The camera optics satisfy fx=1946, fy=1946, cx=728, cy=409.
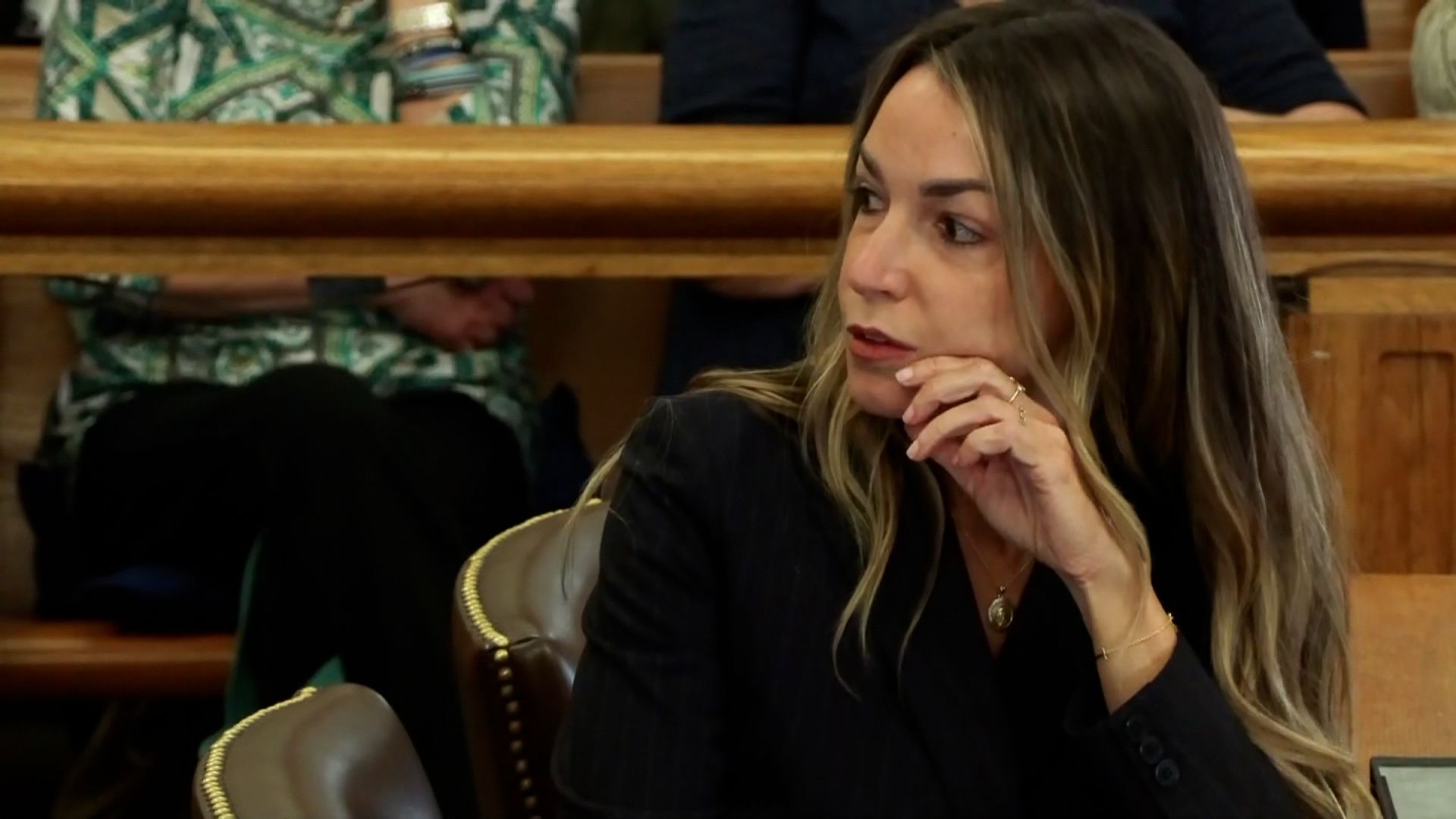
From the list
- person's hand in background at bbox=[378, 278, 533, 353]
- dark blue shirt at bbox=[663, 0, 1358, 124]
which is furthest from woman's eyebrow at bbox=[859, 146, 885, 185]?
person's hand in background at bbox=[378, 278, 533, 353]

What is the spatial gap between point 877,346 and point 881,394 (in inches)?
1.2

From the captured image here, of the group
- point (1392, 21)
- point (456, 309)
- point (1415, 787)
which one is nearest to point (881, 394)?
point (1415, 787)

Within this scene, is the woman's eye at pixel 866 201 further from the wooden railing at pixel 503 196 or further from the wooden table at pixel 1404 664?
the wooden table at pixel 1404 664

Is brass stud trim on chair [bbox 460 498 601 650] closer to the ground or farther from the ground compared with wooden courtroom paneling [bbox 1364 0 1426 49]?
closer to the ground

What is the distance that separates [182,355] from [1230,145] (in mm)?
1213

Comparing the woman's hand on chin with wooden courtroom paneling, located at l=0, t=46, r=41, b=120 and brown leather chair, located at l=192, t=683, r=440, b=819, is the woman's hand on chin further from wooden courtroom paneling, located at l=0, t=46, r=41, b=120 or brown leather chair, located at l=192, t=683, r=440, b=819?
wooden courtroom paneling, located at l=0, t=46, r=41, b=120

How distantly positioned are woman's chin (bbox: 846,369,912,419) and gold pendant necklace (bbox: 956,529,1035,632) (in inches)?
5.7

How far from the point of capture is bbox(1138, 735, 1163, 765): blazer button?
1174mm

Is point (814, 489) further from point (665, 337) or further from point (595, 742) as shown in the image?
point (665, 337)

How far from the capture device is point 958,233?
3.94 feet

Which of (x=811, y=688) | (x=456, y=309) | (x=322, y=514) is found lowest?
(x=322, y=514)

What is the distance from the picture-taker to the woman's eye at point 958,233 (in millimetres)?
1197

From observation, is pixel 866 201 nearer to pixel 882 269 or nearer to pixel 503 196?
pixel 882 269

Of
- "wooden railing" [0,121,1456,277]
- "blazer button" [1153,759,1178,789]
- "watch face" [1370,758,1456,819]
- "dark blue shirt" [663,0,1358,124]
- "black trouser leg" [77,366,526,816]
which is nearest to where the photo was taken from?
"watch face" [1370,758,1456,819]
